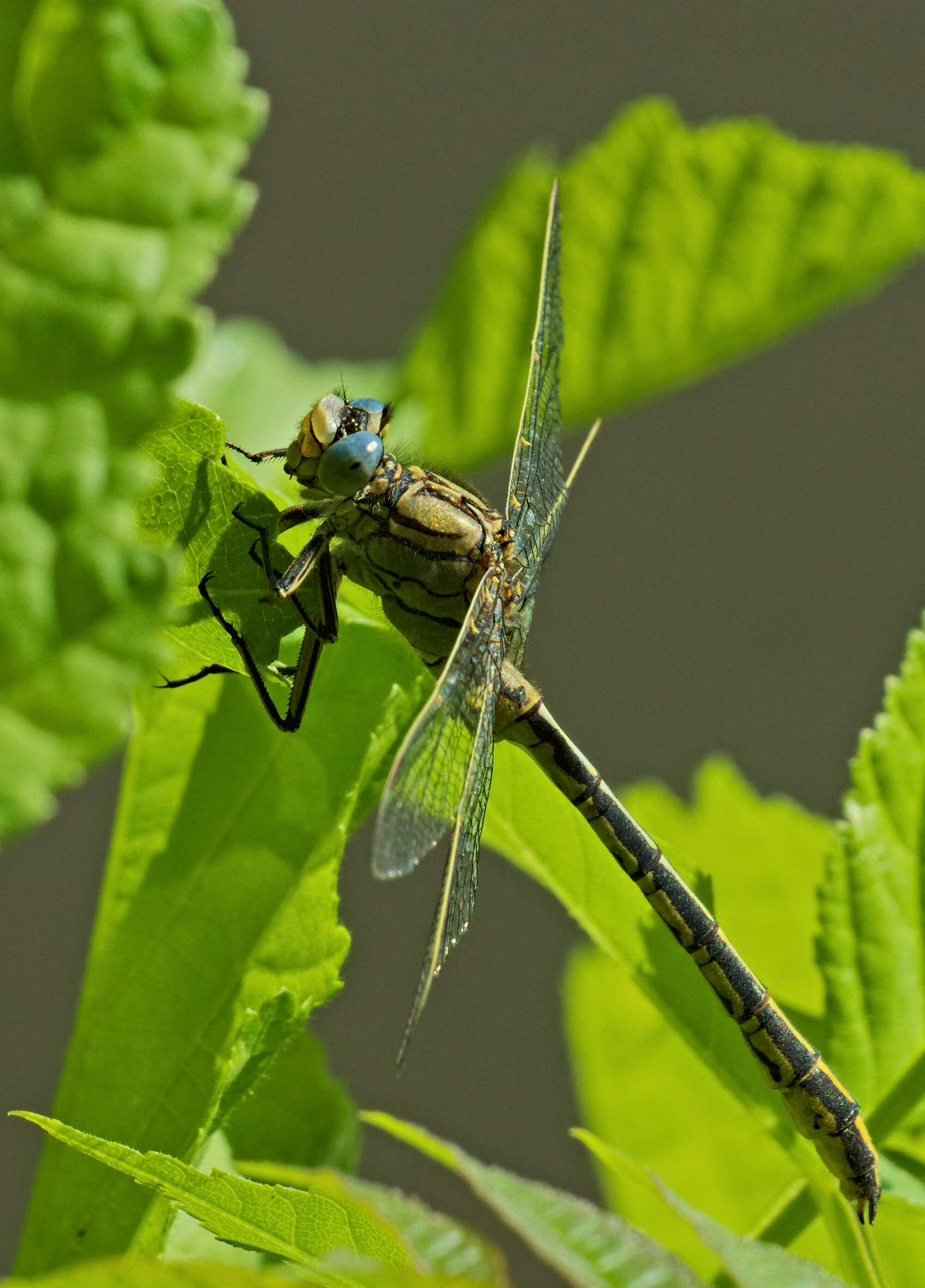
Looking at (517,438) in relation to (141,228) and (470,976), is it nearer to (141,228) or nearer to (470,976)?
(141,228)

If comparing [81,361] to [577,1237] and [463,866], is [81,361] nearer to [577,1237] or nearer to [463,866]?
[577,1237]

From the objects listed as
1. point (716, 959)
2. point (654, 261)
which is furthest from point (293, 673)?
point (654, 261)

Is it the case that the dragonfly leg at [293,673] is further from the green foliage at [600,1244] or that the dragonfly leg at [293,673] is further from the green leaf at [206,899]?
the green foliage at [600,1244]

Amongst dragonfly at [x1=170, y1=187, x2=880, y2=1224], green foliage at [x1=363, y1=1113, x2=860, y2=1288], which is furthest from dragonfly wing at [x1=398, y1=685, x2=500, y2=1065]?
green foliage at [x1=363, y1=1113, x2=860, y2=1288]

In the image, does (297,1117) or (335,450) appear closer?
(297,1117)

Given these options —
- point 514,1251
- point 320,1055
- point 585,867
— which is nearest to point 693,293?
point 585,867

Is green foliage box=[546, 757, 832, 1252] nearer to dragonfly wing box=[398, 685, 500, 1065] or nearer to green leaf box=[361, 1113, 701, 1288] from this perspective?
dragonfly wing box=[398, 685, 500, 1065]
